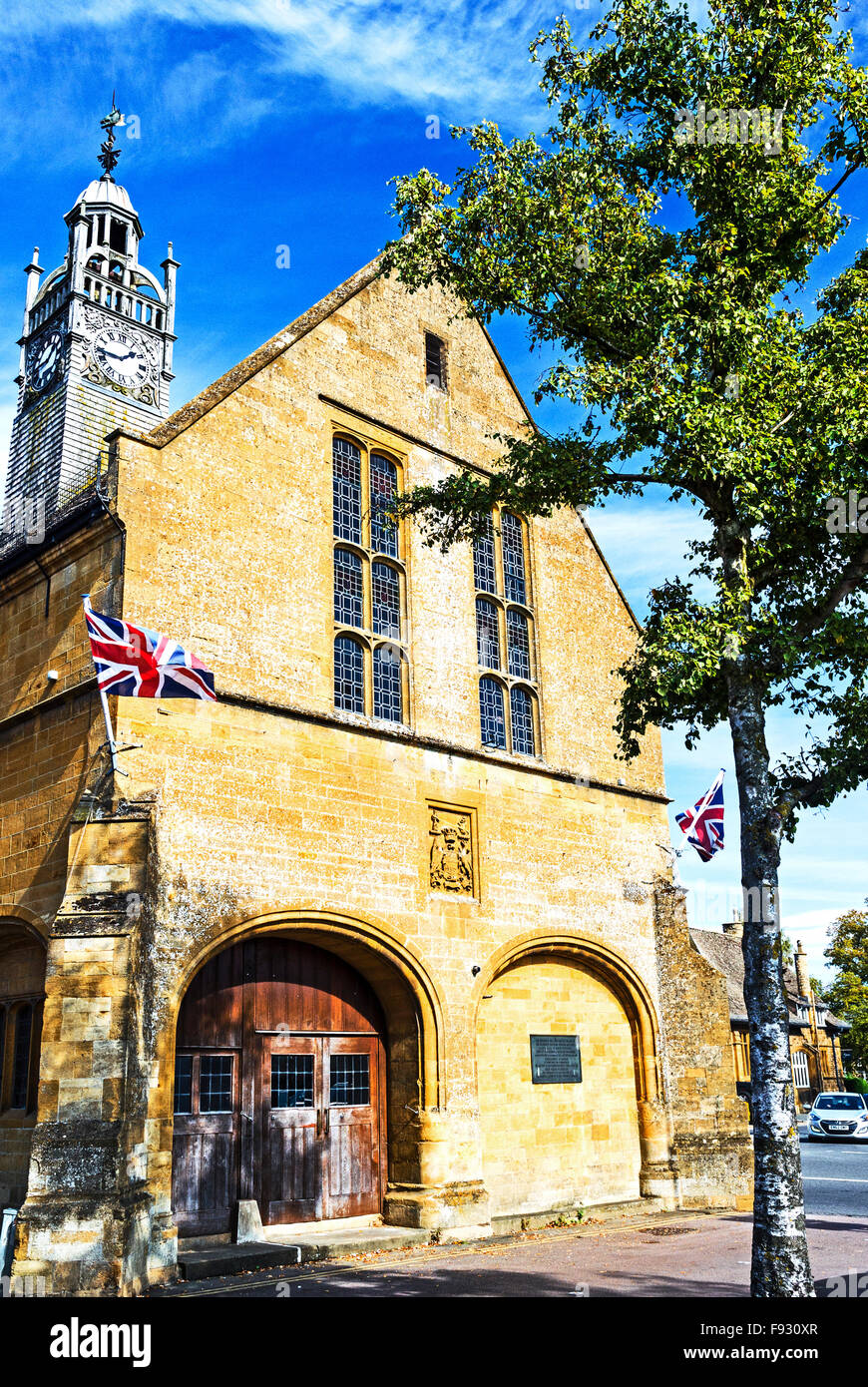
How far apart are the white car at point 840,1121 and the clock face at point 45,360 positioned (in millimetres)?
32993

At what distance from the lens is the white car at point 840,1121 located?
35.8 metres

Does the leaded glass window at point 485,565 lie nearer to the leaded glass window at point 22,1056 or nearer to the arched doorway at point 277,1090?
the arched doorway at point 277,1090

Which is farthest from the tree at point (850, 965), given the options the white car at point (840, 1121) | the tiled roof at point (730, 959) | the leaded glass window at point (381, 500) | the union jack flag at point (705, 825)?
the leaded glass window at point (381, 500)

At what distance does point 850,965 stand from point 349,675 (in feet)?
173

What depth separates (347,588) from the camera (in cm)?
1541

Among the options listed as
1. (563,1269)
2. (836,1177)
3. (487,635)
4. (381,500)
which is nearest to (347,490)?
(381,500)

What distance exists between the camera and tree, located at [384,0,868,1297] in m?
9.25

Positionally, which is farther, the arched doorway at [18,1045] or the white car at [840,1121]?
the white car at [840,1121]

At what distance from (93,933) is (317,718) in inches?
166

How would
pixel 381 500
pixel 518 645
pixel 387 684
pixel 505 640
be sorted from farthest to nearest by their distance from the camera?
pixel 518 645 < pixel 505 640 < pixel 381 500 < pixel 387 684

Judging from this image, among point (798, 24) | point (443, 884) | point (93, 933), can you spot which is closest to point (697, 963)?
point (443, 884)

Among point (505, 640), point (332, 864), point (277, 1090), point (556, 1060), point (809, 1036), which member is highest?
point (505, 640)

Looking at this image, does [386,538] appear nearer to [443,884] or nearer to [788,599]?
[443,884]

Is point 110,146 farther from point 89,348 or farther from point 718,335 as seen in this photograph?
point 718,335
